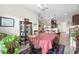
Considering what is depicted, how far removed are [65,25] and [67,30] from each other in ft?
0.22

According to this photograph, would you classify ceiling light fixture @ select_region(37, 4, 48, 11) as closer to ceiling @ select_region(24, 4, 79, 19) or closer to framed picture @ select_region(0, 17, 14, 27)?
ceiling @ select_region(24, 4, 79, 19)

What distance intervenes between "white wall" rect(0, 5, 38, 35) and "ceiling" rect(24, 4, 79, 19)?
0.07 metres

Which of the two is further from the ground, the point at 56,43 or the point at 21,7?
the point at 21,7

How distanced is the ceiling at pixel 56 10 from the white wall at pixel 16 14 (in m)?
0.07

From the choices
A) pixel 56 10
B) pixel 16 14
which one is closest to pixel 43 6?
pixel 56 10

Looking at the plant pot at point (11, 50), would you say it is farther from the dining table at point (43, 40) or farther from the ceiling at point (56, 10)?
the ceiling at point (56, 10)

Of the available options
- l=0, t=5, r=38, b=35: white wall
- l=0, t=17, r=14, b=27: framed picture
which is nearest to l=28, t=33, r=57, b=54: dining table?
l=0, t=5, r=38, b=35: white wall

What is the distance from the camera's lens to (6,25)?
1.62 metres

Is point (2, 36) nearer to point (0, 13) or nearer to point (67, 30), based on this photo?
point (0, 13)

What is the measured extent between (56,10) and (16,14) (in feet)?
1.66

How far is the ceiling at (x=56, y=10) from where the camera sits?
5.43 ft

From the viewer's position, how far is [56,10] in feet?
5.48
